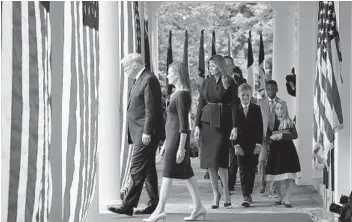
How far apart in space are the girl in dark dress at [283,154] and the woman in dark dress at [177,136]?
1.96 m

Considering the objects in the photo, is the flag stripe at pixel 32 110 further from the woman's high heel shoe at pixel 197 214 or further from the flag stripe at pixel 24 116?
the woman's high heel shoe at pixel 197 214

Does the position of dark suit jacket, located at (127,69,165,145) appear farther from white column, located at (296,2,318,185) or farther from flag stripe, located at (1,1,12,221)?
flag stripe, located at (1,1,12,221)

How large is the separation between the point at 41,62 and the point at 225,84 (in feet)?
18.5

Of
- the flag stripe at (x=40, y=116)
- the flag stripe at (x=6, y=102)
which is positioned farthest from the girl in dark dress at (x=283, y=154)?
the flag stripe at (x=6, y=102)

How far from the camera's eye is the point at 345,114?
1023cm

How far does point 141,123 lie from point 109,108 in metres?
1.06

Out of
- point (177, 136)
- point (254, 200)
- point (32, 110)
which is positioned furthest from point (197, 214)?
point (32, 110)

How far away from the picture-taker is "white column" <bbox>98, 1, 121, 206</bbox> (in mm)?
11367

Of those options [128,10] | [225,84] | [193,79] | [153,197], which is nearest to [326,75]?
[225,84]

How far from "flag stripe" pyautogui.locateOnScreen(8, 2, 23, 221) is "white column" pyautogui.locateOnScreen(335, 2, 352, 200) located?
5.43 meters

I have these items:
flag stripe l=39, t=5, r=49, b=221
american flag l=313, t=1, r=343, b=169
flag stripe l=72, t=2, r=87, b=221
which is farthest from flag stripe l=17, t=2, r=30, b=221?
american flag l=313, t=1, r=343, b=169

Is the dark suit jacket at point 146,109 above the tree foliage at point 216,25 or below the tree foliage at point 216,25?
below

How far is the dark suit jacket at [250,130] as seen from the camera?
11883 mm

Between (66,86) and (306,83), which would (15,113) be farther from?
(306,83)
